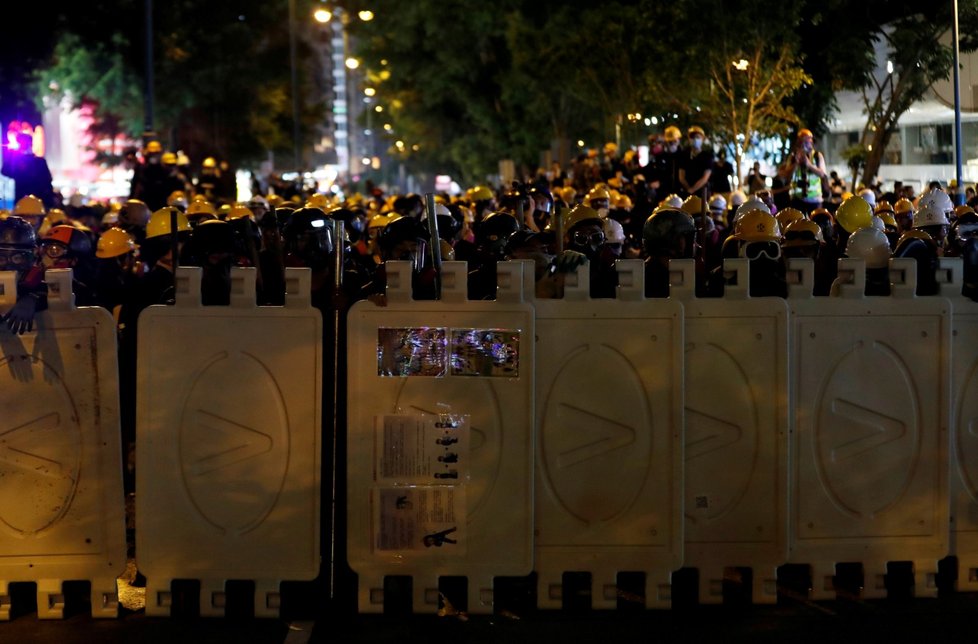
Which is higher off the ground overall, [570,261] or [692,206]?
[692,206]

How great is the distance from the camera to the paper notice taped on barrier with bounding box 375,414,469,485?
7008 mm

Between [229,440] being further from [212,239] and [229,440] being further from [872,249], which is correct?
[872,249]

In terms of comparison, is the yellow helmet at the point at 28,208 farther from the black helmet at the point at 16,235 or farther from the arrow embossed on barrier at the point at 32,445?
the arrow embossed on barrier at the point at 32,445

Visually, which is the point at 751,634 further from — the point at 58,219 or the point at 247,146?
the point at 247,146

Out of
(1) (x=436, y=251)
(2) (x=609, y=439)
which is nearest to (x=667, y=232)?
(1) (x=436, y=251)

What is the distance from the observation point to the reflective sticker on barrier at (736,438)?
7109 mm

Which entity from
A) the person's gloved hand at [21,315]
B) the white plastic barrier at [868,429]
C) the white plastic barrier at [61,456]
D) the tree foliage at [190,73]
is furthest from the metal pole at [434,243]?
the tree foliage at [190,73]

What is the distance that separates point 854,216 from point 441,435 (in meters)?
6.07

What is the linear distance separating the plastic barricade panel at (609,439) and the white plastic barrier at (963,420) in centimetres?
131

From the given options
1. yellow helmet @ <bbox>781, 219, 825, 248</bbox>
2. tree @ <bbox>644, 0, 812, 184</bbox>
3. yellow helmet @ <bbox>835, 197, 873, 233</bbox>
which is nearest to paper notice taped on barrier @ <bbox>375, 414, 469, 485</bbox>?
yellow helmet @ <bbox>781, 219, 825, 248</bbox>

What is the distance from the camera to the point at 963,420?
7371mm

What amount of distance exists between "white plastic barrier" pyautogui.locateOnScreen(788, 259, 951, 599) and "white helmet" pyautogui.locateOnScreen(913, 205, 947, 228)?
4.27 metres

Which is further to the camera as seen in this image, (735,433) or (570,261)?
(570,261)

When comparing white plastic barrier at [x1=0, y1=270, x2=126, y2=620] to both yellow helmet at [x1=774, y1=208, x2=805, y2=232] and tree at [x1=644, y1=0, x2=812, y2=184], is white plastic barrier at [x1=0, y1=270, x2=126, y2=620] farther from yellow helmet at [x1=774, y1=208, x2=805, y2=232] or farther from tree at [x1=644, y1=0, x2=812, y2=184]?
tree at [x1=644, y1=0, x2=812, y2=184]
